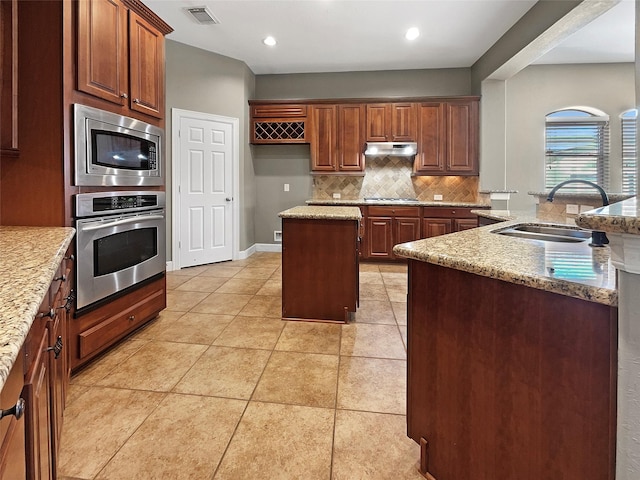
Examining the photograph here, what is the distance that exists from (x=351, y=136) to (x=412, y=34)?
60.1 inches

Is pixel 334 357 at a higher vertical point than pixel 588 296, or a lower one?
lower

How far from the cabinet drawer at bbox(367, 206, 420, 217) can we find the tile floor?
7.41 ft

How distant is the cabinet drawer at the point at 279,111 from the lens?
5.29m

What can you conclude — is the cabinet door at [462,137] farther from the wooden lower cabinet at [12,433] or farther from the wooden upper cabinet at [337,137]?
the wooden lower cabinet at [12,433]

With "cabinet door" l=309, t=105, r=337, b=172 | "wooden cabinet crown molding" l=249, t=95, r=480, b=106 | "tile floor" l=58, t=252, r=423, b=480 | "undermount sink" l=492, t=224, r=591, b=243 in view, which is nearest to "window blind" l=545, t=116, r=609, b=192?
"wooden cabinet crown molding" l=249, t=95, r=480, b=106

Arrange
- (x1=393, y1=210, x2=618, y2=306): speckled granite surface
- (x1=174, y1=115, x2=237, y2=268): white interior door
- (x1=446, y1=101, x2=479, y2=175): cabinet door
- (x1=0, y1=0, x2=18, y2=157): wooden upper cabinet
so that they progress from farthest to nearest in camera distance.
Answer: (x1=446, y1=101, x2=479, y2=175): cabinet door < (x1=174, y1=115, x2=237, y2=268): white interior door < (x1=0, y1=0, x2=18, y2=157): wooden upper cabinet < (x1=393, y1=210, x2=618, y2=306): speckled granite surface

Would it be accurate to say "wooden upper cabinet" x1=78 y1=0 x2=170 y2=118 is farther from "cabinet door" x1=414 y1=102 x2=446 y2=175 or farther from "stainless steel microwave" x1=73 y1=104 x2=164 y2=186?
"cabinet door" x1=414 y1=102 x2=446 y2=175

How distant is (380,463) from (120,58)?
2.61 metres

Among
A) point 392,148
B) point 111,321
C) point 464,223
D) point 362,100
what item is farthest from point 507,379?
point 362,100

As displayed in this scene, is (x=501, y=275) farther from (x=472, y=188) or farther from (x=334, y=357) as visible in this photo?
(x=472, y=188)

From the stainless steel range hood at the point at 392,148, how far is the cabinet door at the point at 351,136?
5.7 inches

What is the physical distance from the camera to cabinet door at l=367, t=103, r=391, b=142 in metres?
5.15

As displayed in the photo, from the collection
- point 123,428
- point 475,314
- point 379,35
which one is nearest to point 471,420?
point 475,314

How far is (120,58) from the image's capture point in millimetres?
2150
